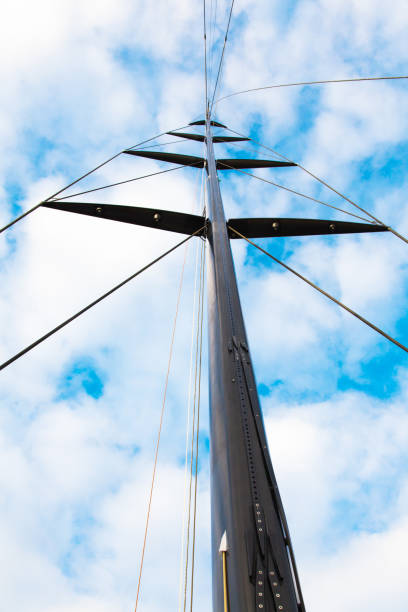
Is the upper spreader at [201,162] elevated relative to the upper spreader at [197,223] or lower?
elevated

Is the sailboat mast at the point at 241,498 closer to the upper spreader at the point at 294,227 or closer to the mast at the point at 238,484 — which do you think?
the mast at the point at 238,484

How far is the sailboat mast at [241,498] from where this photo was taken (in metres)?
2.58

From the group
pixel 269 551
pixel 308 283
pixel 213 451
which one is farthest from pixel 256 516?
pixel 308 283

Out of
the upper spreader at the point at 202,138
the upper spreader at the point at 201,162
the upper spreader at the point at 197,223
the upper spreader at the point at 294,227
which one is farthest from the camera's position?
the upper spreader at the point at 202,138

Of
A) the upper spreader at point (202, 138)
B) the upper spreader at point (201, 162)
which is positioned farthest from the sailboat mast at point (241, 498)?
the upper spreader at point (202, 138)

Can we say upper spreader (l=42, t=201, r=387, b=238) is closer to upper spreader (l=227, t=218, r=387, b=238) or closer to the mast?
upper spreader (l=227, t=218, r=387, b=238)

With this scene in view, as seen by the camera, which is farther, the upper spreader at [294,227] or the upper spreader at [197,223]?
the upper spreader at [294,227]

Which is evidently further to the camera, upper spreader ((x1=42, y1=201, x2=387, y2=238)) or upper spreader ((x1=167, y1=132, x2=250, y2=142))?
upper spreader ((x1=167, y1=132, x2=250, y2=142))

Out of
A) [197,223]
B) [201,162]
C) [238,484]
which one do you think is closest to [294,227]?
[197,223]

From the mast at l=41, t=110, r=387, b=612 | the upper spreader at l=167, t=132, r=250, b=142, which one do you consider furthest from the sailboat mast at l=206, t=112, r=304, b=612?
the upper spreader at l=167, t=132, r=250, b=142

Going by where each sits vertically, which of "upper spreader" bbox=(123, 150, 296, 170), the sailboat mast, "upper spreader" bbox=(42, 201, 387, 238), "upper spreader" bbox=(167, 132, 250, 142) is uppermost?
"upper spreader" bbox=(167, 132, 250, 142)

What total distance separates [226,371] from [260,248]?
3103 millimetres

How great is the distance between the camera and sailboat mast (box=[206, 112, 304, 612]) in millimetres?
2582

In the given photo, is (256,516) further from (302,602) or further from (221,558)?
(302,602)
